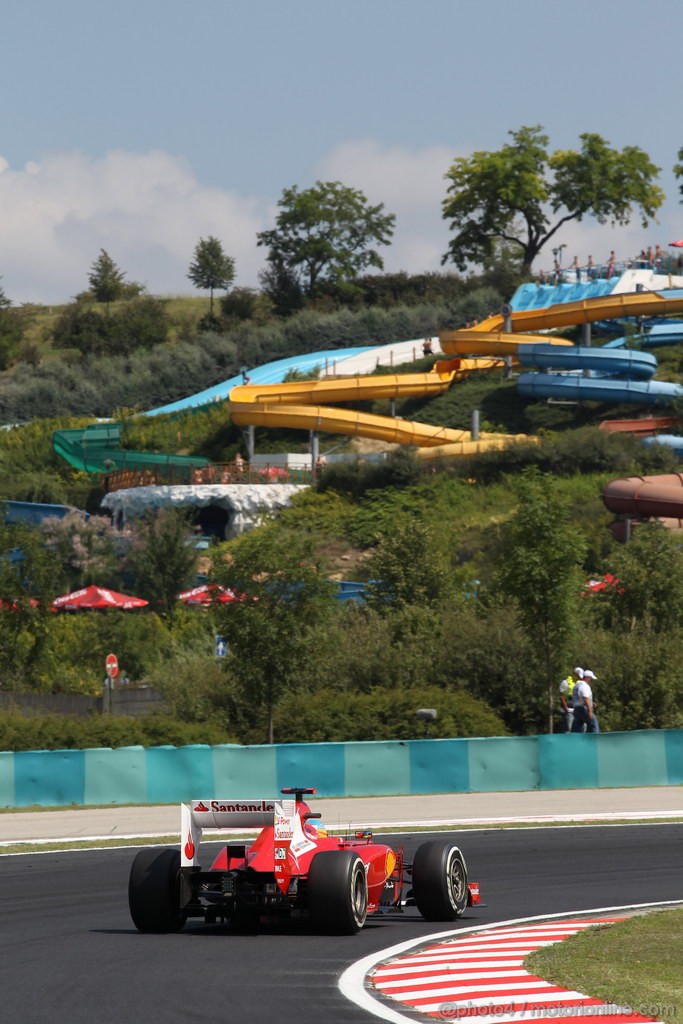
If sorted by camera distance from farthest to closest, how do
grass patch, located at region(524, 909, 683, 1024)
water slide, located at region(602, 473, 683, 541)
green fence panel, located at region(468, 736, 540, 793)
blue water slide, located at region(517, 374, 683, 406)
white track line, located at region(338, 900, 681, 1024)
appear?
blue water slide, located at region(517, 374, 683, 406), water slide, located at region(602, 473, 683, 541), green fence panel, located at region(468, 736, 540, 793), grass patch, located at region(524, 909, 683, 1024), white track line, located at region(338, 900, 681, 1024)

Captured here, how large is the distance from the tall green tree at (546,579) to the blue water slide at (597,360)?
1505 inches

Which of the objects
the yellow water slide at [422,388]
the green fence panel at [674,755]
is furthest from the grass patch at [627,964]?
the yellow water slide at [422,388]

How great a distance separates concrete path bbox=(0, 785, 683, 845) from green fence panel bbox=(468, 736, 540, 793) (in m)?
0.36

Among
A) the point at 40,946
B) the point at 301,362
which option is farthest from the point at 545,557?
the point at 301,362

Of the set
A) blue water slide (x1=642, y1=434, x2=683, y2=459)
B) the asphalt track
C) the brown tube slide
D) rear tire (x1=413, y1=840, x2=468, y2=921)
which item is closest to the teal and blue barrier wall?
the asphalt track

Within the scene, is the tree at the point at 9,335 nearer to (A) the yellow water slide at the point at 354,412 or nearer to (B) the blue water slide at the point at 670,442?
(A) the yellow water slide at the point at 354,412

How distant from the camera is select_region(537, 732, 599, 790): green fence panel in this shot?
2906 cm

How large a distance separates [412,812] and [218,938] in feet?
43.6

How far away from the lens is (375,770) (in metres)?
28.3

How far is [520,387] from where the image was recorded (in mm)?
74875

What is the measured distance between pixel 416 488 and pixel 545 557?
104 feet

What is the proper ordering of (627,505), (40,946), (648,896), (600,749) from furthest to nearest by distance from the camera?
(627,505)
(600,749)
(648,896)
(40,946)

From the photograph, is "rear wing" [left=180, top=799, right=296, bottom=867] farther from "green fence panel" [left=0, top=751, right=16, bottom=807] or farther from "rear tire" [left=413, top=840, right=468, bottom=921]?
"green fence panel" [left=0, top=751, right=16, bottom=807]

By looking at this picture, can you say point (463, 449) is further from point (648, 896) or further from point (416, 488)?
point (648, 896)
